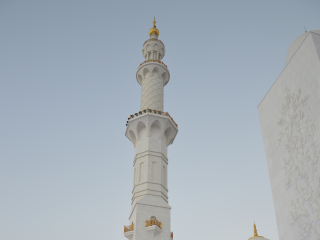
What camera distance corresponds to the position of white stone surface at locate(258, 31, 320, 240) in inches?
491

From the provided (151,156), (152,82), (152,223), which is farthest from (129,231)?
(152,82)

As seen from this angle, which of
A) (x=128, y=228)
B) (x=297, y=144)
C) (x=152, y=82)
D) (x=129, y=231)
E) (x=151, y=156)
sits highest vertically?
(x=152, y=82)

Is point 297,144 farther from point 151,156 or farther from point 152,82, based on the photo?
point 152,82

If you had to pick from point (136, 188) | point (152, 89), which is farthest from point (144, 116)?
point (136, 188)

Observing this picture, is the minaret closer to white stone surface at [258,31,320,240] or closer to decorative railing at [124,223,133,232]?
decorative railing at [124,223,133,232]

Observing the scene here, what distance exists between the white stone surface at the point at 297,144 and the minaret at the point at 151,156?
7772mm

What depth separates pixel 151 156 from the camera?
2247 centimetres

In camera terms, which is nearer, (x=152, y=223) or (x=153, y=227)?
(x=153, y=227)

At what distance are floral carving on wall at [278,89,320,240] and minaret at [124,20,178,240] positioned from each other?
8.66m

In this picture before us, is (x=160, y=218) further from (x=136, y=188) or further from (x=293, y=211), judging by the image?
(x=293, y=211)

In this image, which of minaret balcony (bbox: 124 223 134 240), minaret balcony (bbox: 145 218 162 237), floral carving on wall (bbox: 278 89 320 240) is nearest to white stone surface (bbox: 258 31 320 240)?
floral carving on wall (bbox: 278 89 320 240)

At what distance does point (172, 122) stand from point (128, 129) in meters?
3.18

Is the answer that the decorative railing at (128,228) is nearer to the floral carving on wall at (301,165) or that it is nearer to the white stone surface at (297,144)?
the white stone surface at (297,144)

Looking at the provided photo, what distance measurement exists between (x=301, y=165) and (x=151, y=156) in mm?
11046
